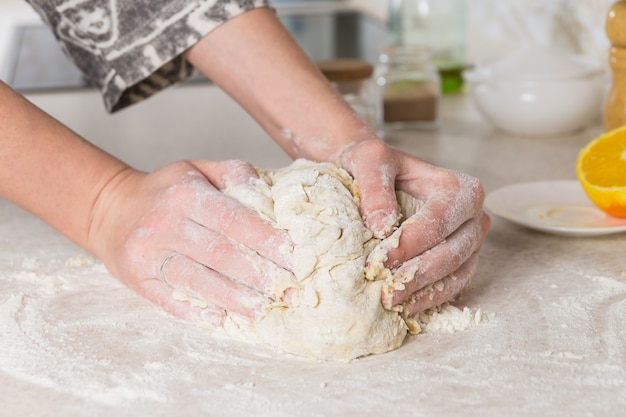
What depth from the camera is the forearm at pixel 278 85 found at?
1133 mm

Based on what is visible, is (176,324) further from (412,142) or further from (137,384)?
(412,142)

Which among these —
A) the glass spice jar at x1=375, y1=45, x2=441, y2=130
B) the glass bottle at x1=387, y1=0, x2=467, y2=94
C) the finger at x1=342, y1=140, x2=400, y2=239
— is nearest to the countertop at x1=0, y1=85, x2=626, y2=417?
the finger at x1=342, y1=140, x2=400, y2=239

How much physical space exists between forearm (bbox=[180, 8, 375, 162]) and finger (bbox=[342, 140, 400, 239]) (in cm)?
8

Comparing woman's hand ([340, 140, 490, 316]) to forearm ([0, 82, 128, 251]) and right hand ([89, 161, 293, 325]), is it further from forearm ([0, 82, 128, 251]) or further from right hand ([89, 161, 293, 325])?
forearm ([0, 82, 128, 251])

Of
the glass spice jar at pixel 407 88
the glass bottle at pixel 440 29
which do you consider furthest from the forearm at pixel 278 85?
the glass bottle at pixel 440 29

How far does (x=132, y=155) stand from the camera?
1701mm

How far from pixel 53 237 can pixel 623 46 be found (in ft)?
3.11

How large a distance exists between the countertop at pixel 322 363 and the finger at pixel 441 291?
3 centimetres

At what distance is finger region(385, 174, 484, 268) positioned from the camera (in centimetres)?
91

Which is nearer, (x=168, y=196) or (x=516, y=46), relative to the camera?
(x=168, y=196)

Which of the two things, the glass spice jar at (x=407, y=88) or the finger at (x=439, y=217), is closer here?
the finger at (x=439, y=217)

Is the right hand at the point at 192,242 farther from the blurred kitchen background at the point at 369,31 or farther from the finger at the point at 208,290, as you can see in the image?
the blurred kitchen background at the point at 369,31

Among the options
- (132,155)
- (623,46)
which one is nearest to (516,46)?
(623,46)

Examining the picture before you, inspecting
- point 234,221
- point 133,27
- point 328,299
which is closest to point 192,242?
point 234,221
